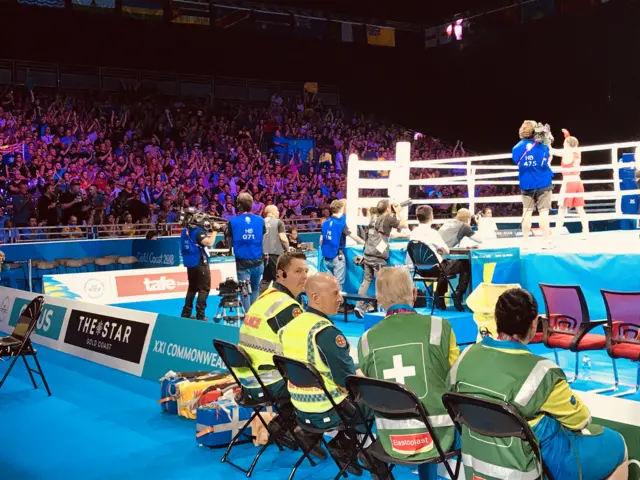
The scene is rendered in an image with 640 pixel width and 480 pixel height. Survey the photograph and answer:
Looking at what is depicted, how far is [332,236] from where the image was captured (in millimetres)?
9625

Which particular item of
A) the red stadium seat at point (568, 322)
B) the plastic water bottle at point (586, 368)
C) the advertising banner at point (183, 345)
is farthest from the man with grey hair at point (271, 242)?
the red stadium seat at point (568, 322)

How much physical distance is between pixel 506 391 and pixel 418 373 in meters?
0.57

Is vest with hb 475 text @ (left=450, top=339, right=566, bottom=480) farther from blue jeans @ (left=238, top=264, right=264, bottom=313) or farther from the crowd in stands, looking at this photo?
the crowd in stands

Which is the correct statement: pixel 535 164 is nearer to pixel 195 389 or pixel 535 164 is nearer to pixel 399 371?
pixel 195 389

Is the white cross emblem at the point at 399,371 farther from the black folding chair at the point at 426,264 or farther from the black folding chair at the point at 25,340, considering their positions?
the black folding chair at the point at 426,264

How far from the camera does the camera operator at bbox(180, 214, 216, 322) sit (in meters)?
Result: 8.74

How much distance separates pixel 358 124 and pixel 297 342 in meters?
19.3

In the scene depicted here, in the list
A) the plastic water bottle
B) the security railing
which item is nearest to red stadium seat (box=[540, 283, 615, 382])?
the plastic water bottle

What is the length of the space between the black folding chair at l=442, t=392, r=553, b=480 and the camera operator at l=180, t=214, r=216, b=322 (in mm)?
6286

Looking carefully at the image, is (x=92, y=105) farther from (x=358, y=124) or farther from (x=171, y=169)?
(x=358, y=124)

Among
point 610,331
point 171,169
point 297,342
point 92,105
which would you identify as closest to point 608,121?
point 171,169

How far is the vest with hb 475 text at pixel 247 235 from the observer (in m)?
8.64

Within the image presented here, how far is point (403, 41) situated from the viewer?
2477cm

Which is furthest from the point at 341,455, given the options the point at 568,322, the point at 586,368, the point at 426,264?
the point at 426,264
